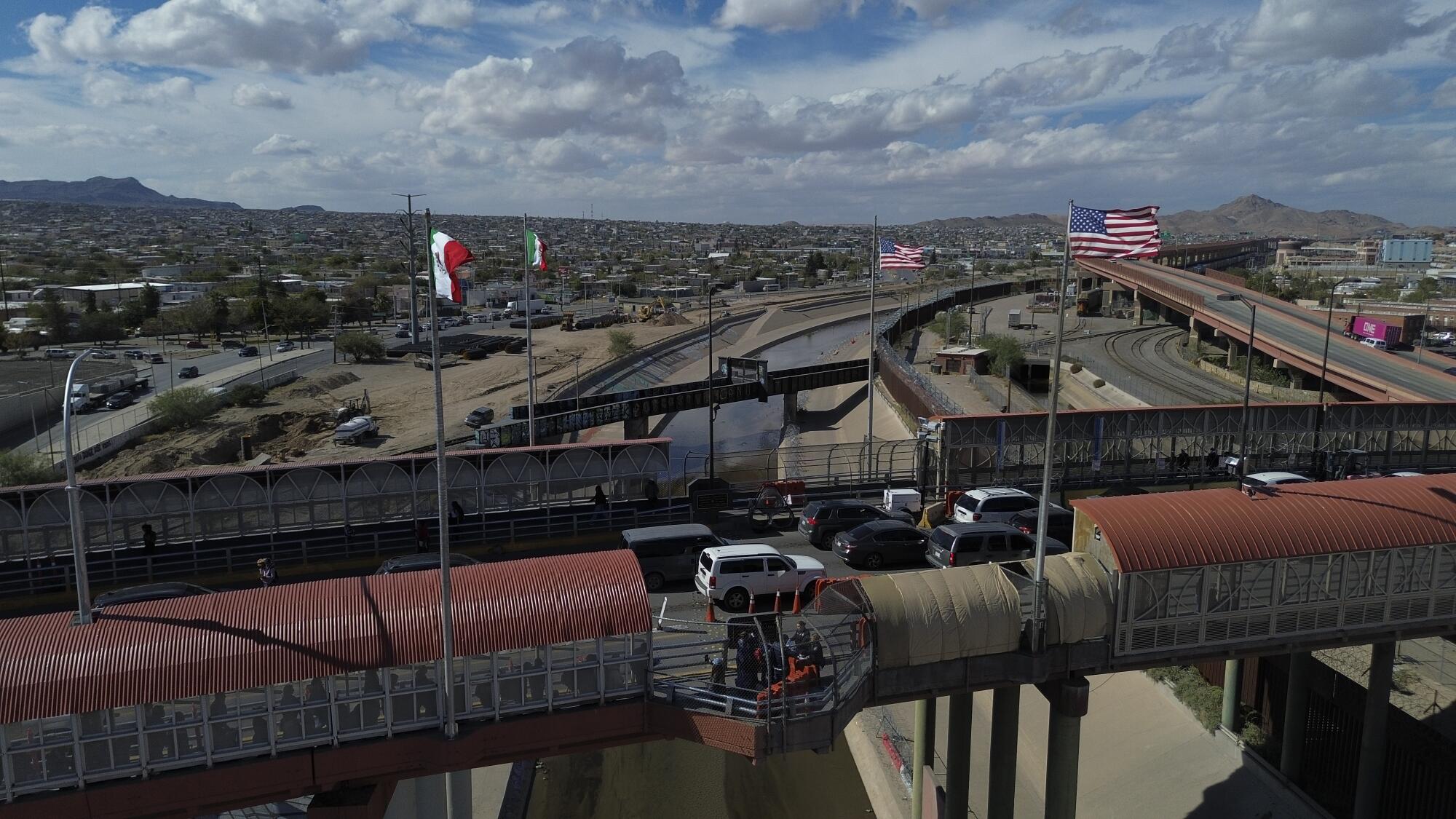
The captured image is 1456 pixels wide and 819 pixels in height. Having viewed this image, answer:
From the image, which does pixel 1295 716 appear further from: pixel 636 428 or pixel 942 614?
pixel 636 428

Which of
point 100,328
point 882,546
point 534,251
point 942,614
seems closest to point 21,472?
point 534,251

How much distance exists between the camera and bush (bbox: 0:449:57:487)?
42.0 metres

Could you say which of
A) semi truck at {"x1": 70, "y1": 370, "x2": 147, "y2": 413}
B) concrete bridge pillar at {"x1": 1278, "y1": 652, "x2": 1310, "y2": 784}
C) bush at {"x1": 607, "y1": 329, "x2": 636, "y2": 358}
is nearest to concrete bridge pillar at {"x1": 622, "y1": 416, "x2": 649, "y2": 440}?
bush at {"x1": 607, "y1": 329, "x2": 636, "y2": 358}

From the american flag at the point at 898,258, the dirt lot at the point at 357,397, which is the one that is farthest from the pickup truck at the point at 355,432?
the american flag at the point at 898,258

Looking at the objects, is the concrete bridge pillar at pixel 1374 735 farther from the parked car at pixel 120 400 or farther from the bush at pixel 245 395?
the parked car at pixel 120 400

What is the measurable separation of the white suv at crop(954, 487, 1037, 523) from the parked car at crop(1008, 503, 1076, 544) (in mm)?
472

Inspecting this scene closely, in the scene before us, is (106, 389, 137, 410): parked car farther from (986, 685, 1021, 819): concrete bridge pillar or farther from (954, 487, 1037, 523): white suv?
(986, 685, 1021, 819): concrete bridge pillar

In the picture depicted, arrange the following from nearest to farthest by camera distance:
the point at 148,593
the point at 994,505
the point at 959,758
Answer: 1. the point at 148,593
2. the point at 959,758
3. the point at 994,505

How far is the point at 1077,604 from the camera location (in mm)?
15883

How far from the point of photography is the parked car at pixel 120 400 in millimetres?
63656

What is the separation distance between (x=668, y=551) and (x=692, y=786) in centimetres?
685

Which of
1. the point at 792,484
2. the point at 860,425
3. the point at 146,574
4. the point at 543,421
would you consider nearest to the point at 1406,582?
the point at 792,484

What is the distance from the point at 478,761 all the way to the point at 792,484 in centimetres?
1679

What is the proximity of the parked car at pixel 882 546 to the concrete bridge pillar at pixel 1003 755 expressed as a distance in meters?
5.90
